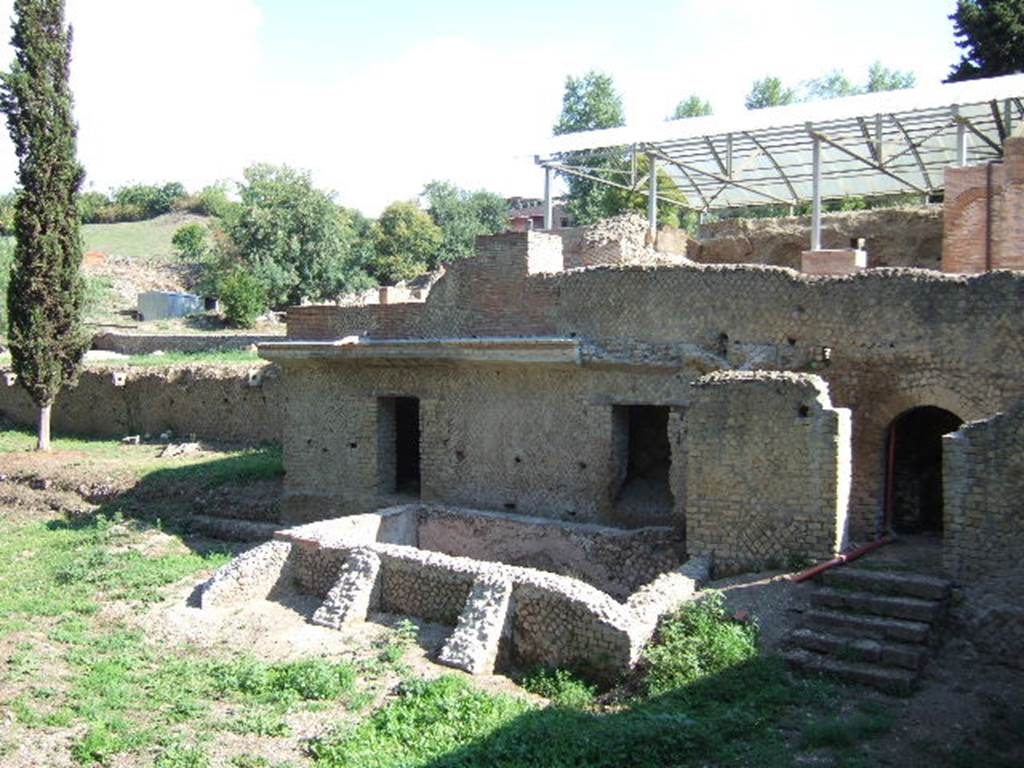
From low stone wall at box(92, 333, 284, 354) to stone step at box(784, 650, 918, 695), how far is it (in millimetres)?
23713

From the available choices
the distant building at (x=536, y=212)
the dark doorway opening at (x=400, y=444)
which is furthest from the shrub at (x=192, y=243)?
the dark doorway opening at (x=400, y=444)

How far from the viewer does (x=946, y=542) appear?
27.8 ft

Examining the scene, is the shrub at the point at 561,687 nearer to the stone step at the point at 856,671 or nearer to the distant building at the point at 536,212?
the stone step at the point at 856,671

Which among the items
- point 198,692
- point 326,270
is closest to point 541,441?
point 198,692

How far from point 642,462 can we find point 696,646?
563 centimetres

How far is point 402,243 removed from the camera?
142ft

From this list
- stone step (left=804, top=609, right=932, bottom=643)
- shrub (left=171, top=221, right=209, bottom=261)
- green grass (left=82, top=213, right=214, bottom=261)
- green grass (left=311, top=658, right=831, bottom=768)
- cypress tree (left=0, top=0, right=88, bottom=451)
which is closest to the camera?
green grass (left=311, top=658, right=831, bottom=768)

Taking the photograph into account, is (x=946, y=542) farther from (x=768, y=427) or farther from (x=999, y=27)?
(x=999, y=27)

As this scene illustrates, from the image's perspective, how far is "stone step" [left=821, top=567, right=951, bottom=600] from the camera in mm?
8242

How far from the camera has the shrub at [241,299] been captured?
33.7 m

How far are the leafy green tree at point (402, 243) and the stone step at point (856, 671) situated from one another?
117 feet

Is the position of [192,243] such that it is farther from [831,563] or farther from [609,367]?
[831,563]

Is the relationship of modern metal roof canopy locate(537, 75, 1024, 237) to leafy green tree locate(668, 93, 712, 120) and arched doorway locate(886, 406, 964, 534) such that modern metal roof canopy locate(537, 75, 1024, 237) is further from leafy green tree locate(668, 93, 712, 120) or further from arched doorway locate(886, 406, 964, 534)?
leafy green tree locate(668, 93, 712, 120)

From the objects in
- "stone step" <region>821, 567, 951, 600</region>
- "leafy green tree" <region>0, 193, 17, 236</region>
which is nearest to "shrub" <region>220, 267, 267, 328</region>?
"leafy green tree" <region>0, 193, 17, 236</region>
